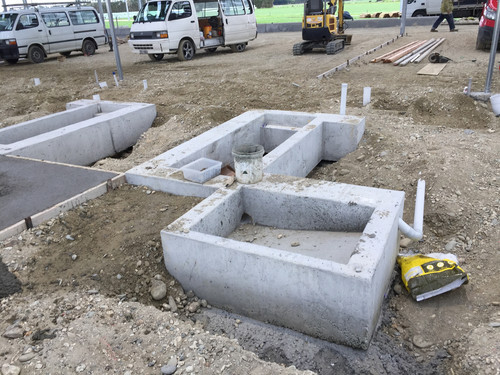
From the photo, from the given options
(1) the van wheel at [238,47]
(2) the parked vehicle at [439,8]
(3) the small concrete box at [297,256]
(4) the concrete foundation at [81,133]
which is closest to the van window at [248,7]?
(1) the van wheel at [238,47]

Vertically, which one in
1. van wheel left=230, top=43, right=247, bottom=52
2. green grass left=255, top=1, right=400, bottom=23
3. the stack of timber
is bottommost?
the stack of timber

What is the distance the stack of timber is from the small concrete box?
876cm

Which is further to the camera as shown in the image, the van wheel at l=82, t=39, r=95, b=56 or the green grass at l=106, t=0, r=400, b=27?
the green grass at l=106, t=0, r=400, b=27

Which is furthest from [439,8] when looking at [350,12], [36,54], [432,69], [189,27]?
[36,54]

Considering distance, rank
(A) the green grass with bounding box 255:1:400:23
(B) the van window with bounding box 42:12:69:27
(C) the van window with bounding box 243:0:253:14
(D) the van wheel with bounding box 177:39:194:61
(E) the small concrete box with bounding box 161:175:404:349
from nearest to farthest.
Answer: (E) the small concrete box with bounding box 161:175:404:349, (D) the van wheel with bounding box 177:39:194:61, (B) the van window with bounding box 42:12:69:27, (C) the van window with bounding box 243:0:253:14, (A) the green grass with bounding box 255:1:400:23

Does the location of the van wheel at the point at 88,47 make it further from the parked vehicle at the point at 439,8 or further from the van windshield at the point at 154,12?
the parked vehicle at the point at 439,8

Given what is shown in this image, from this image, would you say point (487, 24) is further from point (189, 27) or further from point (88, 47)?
point (88, 47)

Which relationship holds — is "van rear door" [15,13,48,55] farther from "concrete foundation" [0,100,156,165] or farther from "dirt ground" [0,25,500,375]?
"dirt ground" [0,25,500,375]

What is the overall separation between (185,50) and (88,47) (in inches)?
219

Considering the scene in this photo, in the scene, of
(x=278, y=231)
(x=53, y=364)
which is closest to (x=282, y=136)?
(x=278, y=231)

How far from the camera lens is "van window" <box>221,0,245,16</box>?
15740mm

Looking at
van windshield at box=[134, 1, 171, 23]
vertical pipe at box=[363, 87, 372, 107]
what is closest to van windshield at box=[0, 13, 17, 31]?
van windshield at box=[134, 1, 171, 23]

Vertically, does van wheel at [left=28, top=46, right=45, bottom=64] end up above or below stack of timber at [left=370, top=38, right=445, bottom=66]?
above

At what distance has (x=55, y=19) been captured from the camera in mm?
16406
